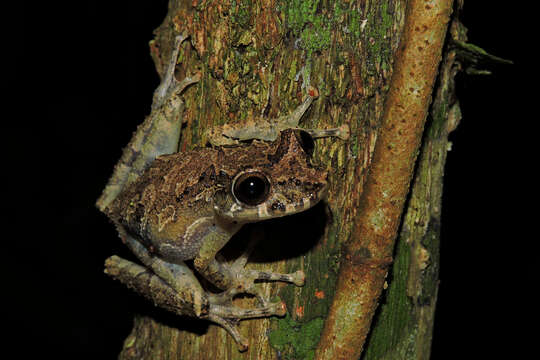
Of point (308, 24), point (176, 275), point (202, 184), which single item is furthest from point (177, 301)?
point (308, 24)

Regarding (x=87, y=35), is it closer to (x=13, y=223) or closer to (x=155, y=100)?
(x=13, y=223)

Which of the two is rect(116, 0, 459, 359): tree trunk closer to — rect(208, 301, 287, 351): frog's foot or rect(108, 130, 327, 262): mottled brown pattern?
rect(208, 301, 287, 351): frog's foot

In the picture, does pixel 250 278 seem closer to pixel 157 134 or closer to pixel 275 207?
pixel 275 207

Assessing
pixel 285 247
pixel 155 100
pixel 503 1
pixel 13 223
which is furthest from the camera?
pixel 13 223

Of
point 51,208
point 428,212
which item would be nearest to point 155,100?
point 428,212

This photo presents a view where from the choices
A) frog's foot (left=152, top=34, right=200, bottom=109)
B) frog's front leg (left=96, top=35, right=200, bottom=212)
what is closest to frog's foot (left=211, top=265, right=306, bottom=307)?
frog's front leg (left=96, top=35, right=200, bottom=212)

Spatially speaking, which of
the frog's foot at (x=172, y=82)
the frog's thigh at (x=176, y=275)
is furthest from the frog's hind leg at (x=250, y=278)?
the frog's foot at (x=172, y=82)
